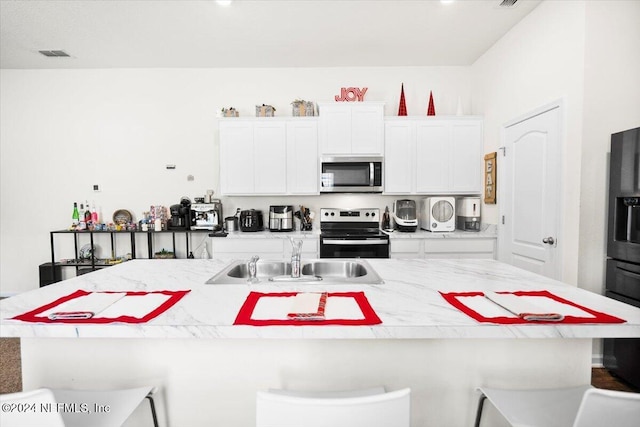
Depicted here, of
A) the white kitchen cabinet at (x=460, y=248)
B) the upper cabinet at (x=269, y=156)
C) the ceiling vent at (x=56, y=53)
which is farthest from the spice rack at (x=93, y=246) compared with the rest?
the white kitchen cabinet at (x=460, y=248)

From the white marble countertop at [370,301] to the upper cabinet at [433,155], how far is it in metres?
2.03

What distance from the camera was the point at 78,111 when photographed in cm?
416

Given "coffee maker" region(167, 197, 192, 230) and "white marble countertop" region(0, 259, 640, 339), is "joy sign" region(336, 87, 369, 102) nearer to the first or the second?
"coffee maker" region(167, 197, 192, 230)

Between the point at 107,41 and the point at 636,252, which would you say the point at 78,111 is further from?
the point at 636,252

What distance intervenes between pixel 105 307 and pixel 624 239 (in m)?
2.92

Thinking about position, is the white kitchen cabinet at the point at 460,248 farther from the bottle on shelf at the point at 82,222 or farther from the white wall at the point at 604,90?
the bottle on shelf at the point at 82,222

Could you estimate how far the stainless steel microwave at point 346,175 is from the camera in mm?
3783

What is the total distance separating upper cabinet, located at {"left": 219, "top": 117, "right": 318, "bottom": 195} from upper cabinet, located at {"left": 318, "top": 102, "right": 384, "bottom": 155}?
0.46 ft

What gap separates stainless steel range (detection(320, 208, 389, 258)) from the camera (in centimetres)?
350

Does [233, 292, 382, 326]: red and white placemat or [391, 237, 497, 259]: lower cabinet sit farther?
[391, 237, 497, 259]: lower cabinet

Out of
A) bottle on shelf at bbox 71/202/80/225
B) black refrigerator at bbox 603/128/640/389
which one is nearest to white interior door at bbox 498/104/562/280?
black refrigerator at bbox 603/128/640/389

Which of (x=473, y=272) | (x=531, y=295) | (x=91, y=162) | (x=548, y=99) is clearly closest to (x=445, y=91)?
(x=548, y=99)

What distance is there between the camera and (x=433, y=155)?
3.82 m

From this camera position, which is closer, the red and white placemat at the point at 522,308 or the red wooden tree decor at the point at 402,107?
the red and white placemat at the point at 522,308
